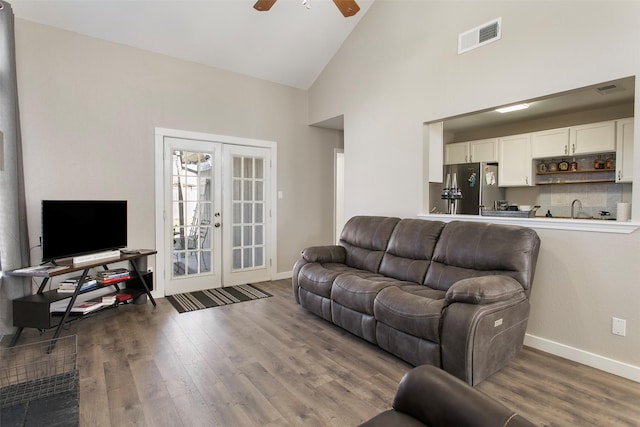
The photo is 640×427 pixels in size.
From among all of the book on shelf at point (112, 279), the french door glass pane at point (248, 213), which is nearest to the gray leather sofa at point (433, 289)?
the french door glass pane at point (248, 213)

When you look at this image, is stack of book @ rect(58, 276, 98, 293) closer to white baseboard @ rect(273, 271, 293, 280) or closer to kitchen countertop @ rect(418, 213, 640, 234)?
white baseboard @ rect(273, 271, 293, 280)

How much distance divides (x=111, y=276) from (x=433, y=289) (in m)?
3.17

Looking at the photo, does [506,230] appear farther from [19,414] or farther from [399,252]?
[19,414]

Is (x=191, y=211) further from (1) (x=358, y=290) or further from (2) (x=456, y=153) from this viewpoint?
(2) (x=456, y=153)

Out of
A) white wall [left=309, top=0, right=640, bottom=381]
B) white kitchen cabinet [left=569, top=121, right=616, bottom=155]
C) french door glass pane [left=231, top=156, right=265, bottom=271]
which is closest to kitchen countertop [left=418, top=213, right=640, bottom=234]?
white wall [left=309, top=0, right=640, bottom=381]

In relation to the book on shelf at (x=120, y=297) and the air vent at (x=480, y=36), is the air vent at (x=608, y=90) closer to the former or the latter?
the air vent at (x=480, y=36)

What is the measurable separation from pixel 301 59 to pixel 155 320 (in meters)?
3.92

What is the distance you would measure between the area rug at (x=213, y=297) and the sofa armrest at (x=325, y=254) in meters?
0.99

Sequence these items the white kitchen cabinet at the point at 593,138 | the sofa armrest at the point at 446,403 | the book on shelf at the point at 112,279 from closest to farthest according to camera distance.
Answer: the sofa armrest at the point at 446,403
the book on shelf at the point at 112,279
the white kitchen cabinet at the point at 593,138

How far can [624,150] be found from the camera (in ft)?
13.5

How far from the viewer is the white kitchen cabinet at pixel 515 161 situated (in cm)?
503

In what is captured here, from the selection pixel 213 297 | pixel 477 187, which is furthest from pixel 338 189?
pixel 213 297

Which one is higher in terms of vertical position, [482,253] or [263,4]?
[263,4]

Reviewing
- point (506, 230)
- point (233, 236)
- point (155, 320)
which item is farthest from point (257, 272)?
point (506, 230)
